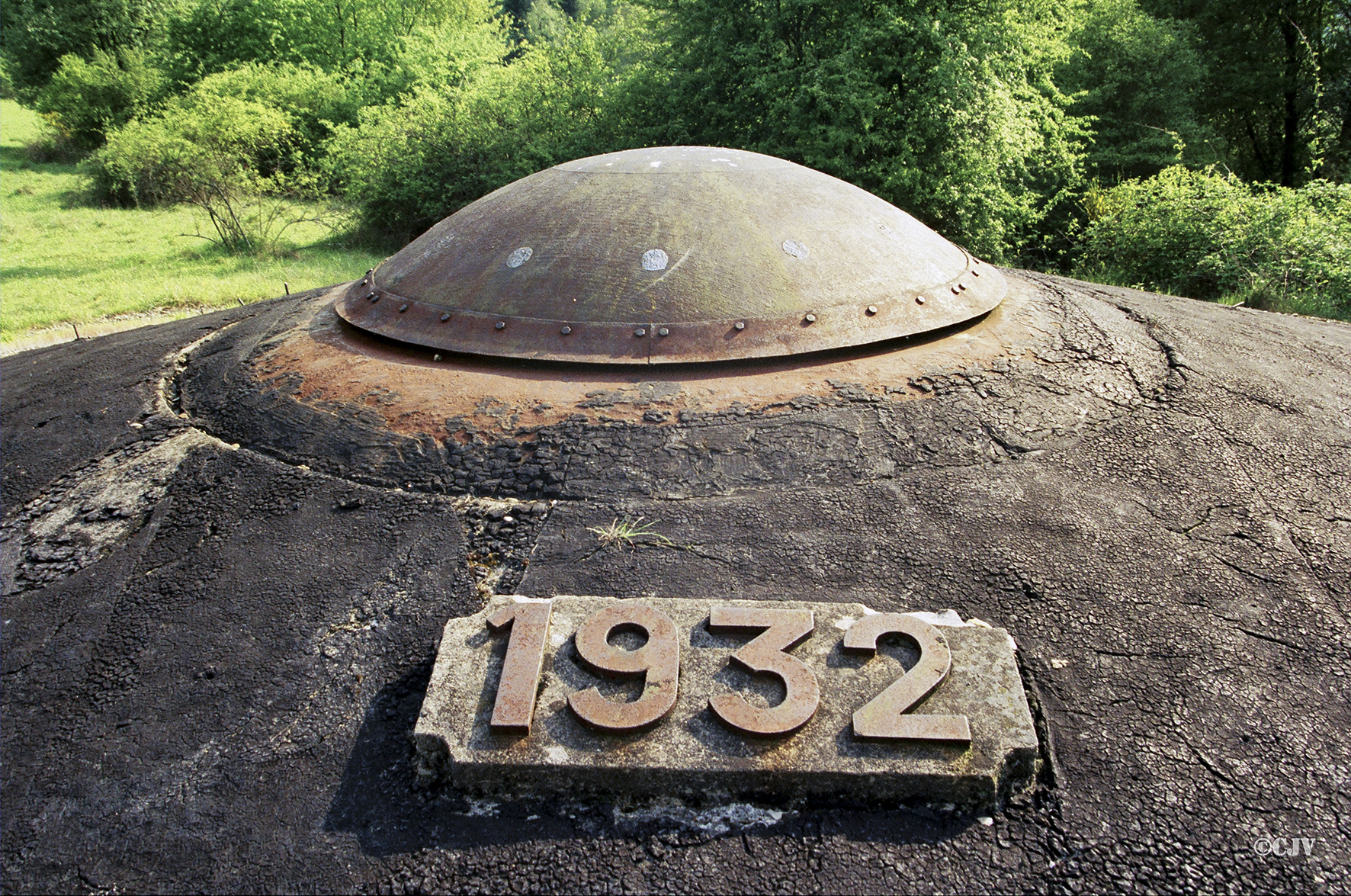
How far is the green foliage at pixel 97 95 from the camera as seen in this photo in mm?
20328

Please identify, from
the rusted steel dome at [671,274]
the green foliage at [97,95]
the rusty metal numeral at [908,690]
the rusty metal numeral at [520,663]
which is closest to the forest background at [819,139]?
the green foliage at [97,95]

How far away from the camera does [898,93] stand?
9.87 meters

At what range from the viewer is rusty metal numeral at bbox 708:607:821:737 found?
5.39ft

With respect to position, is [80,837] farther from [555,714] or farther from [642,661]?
[642,661]

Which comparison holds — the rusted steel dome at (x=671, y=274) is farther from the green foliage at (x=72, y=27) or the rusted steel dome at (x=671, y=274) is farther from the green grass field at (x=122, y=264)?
the green foliage at (x=72, y=27)

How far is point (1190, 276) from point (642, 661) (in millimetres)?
7967

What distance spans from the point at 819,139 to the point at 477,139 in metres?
5.25

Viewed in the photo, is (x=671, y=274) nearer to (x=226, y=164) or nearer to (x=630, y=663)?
(x=630, y=663)

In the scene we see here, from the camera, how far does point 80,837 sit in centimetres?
157

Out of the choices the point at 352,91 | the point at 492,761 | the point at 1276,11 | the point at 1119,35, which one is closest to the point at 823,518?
the point at 492,761

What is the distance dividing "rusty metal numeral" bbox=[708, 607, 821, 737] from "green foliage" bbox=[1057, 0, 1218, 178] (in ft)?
48.6

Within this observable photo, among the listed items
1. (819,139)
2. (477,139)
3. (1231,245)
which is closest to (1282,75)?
(1231,245)

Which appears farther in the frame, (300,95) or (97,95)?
(97,95)

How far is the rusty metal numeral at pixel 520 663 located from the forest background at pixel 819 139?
6.70 metres
